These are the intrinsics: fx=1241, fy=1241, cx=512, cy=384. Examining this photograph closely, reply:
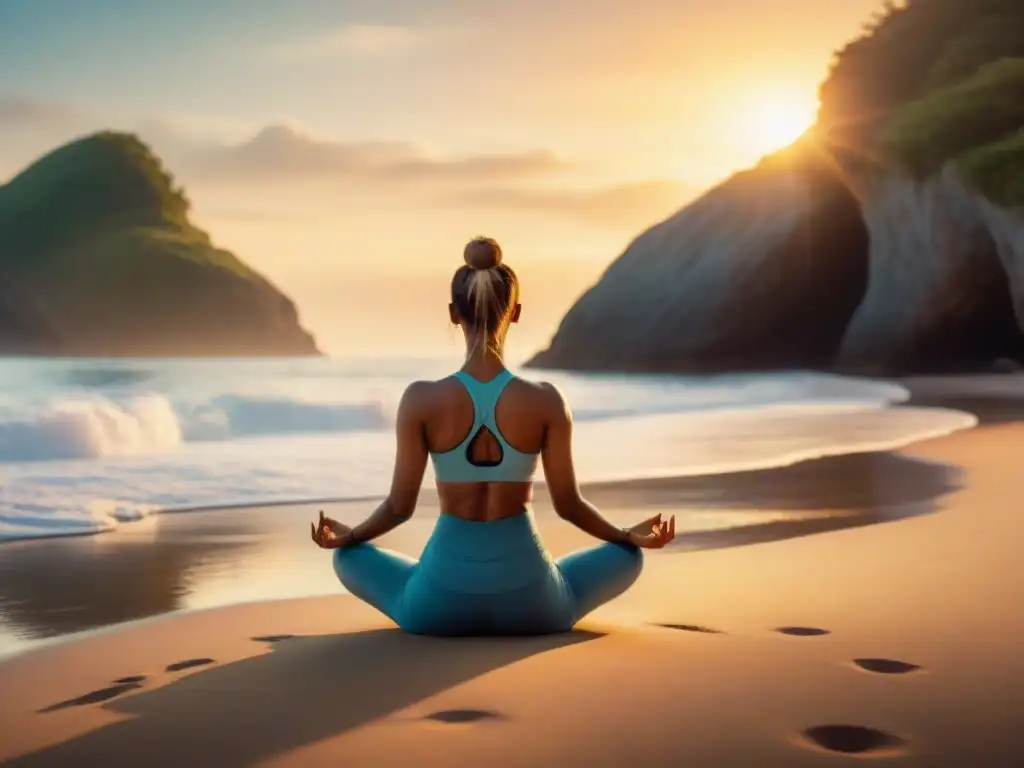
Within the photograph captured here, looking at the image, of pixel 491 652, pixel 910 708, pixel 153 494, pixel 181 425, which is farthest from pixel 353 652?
pixel 181 425

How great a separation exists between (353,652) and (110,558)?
3.13 metres

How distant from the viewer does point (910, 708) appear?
10.5 feet

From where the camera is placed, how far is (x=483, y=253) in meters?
3.69

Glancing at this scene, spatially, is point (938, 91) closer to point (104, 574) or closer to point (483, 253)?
point (104, 574)

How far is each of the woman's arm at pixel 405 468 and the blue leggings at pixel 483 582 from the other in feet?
0.47

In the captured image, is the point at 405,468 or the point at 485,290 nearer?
the point at 485,290

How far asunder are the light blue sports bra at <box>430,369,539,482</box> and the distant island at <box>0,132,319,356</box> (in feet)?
457

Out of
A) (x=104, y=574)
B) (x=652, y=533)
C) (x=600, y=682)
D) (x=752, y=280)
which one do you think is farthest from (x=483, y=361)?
(x=752, y=280)

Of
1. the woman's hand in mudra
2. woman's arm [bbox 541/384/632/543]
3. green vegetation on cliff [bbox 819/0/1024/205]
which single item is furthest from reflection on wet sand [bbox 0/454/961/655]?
green vegetation on cliff [bbox 819/0/1024/205]

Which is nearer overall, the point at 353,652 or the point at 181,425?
the point at 353,652

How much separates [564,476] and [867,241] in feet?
146

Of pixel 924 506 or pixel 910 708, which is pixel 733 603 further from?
pixel 924 506

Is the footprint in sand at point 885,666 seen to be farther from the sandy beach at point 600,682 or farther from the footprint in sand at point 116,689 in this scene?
the footprint in sand at point 116,689

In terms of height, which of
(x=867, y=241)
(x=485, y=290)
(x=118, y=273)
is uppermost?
(x=118, y=273)
